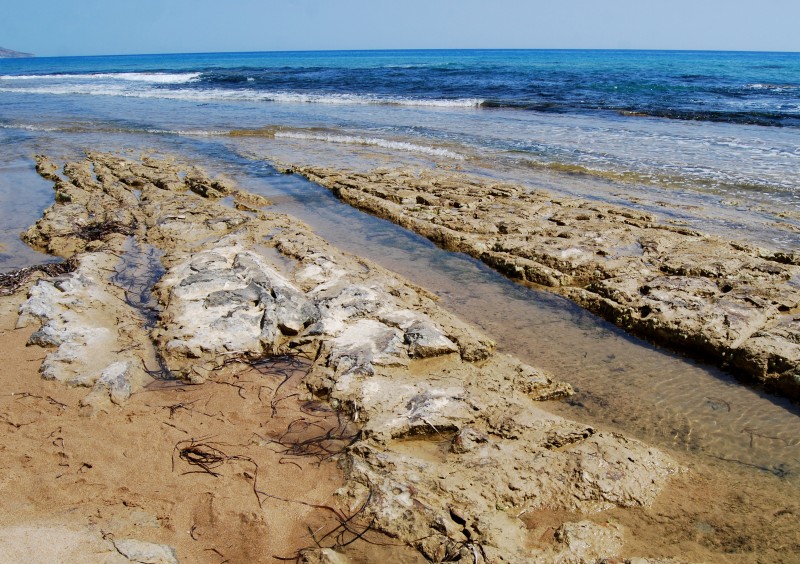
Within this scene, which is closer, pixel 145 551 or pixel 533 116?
pixel 145 551

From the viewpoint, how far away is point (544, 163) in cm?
1090

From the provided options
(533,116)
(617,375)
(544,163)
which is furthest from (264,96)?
(617,375)

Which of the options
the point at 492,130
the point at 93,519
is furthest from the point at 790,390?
the point at 492,130

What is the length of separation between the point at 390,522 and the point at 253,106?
2262 centimetres

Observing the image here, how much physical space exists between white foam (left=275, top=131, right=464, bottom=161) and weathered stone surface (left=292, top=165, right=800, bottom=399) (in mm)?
3625

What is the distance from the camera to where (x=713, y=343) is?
13.7 feet

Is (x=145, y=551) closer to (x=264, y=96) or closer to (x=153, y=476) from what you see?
(x=153, y=476)

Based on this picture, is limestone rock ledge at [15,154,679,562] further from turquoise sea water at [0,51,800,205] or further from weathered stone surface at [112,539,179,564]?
turquoise sea water at [0,51,800,205]

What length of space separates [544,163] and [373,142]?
4.72 metres

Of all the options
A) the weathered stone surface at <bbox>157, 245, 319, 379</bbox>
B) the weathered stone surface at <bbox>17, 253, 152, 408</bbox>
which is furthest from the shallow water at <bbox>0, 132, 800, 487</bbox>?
the weathered stone surface at <bbox>157, 245, 319, 379</bbox>

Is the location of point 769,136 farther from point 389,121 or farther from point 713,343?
point 713,343

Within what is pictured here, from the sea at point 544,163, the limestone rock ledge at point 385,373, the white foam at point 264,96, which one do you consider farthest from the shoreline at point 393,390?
the white foam at point 264,96

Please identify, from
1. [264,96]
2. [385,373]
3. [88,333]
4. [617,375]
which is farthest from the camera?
[264,96]

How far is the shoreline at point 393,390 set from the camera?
8.59ft
